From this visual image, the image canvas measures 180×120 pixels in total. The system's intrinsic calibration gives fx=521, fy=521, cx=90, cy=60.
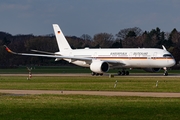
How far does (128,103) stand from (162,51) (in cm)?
4382

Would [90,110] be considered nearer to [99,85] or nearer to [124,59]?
[99,85]

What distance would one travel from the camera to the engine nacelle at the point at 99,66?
7350 centimetres

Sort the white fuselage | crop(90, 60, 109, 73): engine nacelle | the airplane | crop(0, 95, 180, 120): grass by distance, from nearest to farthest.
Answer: crop(0, 95, 180, 120): grass → the white fuselage → the airplane → crop(90, 60, 109, 73): engine nacelle

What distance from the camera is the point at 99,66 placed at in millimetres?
73500

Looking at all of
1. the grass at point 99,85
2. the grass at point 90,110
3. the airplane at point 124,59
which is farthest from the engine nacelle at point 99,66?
the grass at point 90,110

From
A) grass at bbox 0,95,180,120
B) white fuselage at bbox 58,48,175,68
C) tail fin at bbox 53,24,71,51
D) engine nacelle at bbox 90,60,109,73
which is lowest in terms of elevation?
grass at bbox 0,95,180,120

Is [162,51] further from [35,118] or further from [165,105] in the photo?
[35,118]

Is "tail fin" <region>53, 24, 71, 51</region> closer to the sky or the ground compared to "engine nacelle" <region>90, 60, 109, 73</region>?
closer to the sky

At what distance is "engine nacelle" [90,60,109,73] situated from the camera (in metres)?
73.5

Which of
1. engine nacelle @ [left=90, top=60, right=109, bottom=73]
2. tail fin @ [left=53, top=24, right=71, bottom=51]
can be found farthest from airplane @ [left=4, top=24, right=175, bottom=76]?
tail fin @ [left=53, top=24, right=71, bottom=51]

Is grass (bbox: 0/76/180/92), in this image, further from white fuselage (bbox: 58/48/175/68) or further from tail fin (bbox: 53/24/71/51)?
tail fin (bbox: 53/24/71/51)

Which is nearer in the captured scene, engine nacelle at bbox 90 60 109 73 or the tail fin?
engine nacelle at bbox 90 60 109 73

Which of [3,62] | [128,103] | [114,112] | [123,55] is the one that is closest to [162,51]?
[123,55]

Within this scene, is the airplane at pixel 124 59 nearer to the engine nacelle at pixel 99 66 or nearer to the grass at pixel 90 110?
the engine nacelle at pixel 99 66
